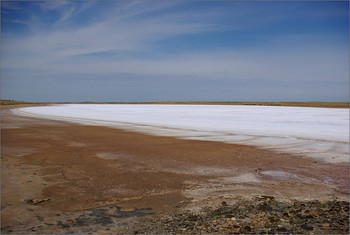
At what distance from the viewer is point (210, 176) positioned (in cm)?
754

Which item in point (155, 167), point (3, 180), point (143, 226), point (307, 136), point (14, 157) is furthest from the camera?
point (307, 136)

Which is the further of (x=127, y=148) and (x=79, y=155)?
(x=127, y=148)

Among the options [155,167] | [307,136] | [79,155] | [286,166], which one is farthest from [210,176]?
[307,136]

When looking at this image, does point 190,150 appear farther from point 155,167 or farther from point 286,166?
point 286,166

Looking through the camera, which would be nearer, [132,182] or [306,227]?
[306,227]

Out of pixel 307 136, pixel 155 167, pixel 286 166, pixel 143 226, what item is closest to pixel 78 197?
pixel 143 226

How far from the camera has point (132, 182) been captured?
22.7ft

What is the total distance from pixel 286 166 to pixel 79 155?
20.9 feet

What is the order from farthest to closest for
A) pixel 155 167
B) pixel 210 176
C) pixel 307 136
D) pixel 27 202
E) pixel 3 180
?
pixel 307 136 < pixel 155 167 < pixel 210 176 < pixel 3 180 < pixel 27 202

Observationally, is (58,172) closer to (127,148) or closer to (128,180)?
(128,180)

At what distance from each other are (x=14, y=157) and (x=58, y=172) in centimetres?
280

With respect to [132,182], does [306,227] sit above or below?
above

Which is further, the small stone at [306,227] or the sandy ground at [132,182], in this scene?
the sandy ground at [132,182]

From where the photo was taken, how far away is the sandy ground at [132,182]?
5.02 m
